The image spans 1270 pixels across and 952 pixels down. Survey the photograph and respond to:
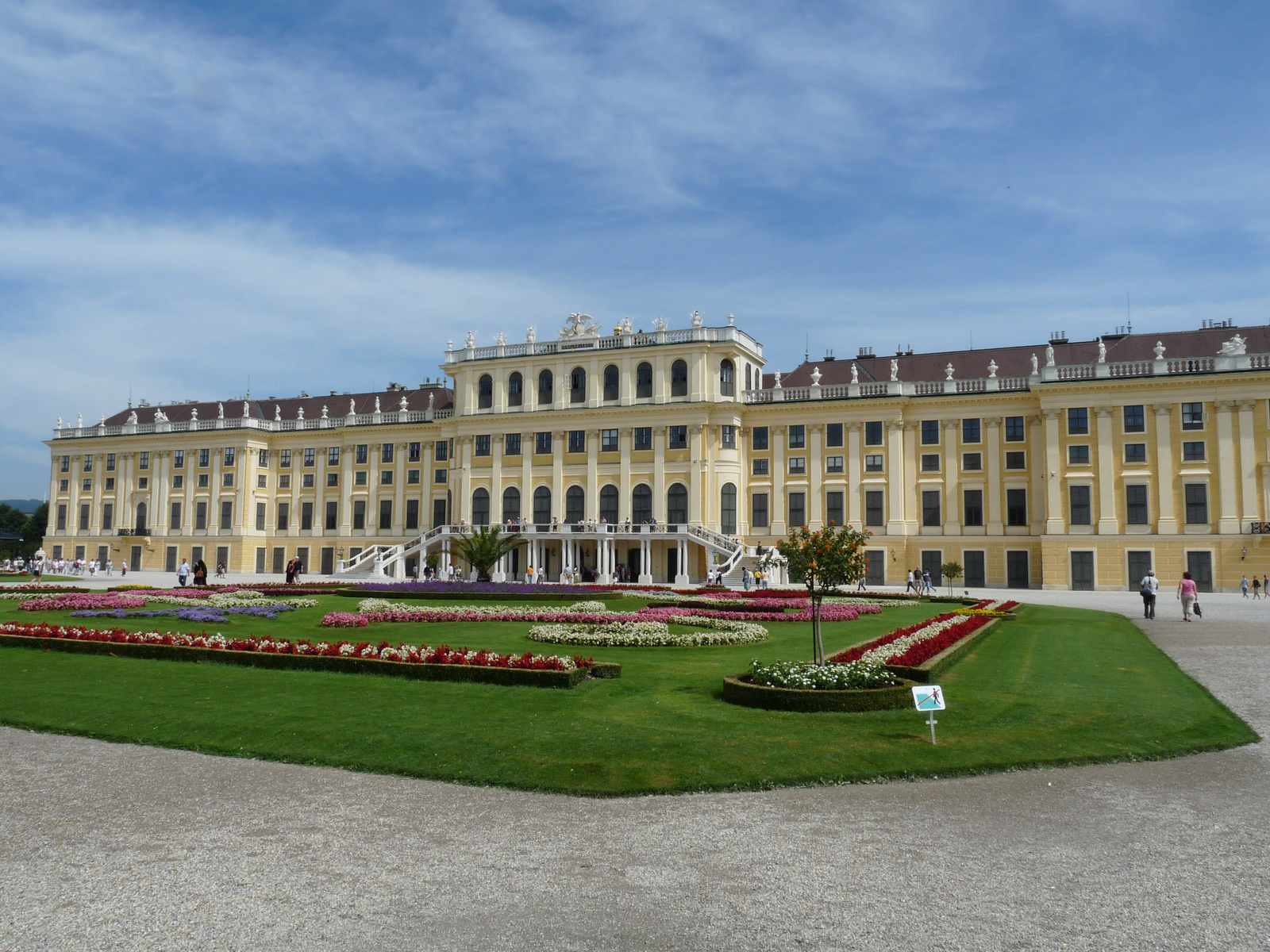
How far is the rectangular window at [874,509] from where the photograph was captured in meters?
65.9

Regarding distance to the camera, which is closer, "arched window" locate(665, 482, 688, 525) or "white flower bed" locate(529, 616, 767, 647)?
"white flower bed" locate(529, 616, 767, 647)

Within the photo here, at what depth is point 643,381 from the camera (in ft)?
231

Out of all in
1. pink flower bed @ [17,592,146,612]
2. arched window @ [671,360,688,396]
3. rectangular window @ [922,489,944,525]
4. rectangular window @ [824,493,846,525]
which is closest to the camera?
pink flower bed @ [17,592,146,612]

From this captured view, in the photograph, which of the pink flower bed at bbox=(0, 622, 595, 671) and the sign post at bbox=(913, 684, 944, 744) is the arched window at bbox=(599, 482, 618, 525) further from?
the sign post at bbox=(913, 684, 944, 744)

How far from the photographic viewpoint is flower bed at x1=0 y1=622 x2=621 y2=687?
18031 mm

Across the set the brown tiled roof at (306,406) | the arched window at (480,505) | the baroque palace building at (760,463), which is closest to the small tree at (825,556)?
the baroque palace building at (760,463)

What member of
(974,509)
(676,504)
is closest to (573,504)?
(676,504)

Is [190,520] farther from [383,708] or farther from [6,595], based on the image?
[383,708]

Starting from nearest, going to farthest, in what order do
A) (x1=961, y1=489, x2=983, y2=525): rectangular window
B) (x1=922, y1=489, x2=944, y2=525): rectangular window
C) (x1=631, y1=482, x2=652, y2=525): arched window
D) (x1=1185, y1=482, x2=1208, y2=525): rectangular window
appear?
(x1=1185, y1=482, x2=1208, y2=525): rectangular window, (x1=961, y1=489, x2=983, y2=525): rectangular window, (x1=922, y1=489, x2=944, y2=525): rectangular window, (x1=631, y1=482, x2=652, y2=525): arched window

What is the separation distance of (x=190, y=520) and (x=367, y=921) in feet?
280

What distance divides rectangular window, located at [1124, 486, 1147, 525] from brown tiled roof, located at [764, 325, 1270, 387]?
843cm

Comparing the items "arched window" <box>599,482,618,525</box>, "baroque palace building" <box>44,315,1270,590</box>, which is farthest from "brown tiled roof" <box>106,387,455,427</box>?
"arched window" <box>599,482,618,525</box>

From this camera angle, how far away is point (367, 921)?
7.80 m

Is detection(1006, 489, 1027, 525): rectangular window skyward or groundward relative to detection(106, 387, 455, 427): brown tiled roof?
groundward
